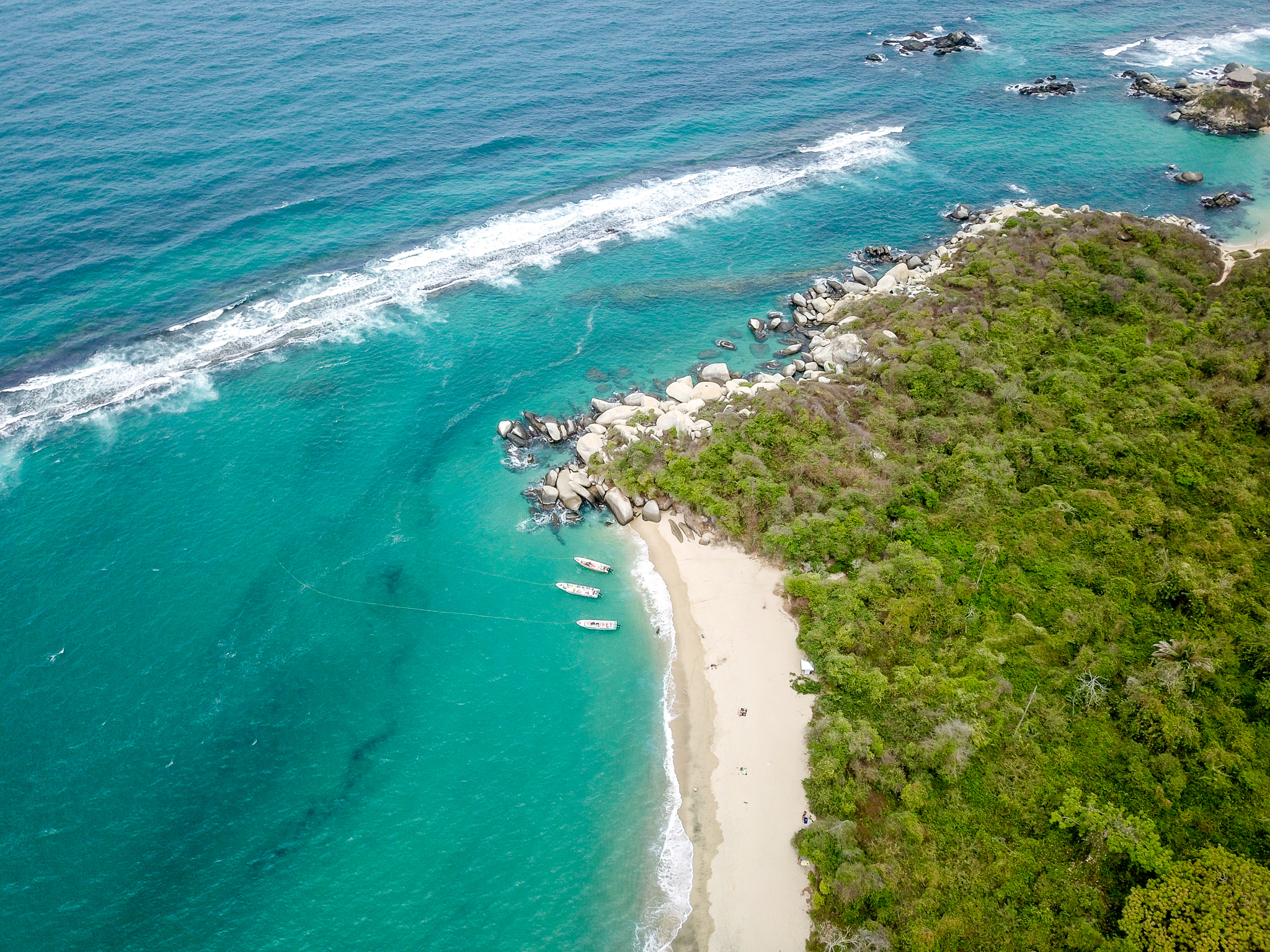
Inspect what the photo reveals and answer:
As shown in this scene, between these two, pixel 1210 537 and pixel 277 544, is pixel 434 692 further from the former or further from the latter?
pixel 1210 537

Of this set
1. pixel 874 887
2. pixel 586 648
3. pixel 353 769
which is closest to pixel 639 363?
pixel 586 648

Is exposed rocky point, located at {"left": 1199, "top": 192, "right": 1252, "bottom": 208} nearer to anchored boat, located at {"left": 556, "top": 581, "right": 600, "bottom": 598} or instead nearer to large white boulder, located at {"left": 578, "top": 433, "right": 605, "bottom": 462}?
large white boulder, located at {"left": 578, "top": 433, "right": 605, "bottom": 462}

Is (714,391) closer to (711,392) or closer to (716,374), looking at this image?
(711,392)

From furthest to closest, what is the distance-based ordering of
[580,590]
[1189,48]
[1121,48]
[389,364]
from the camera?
[1121,48] < [1189,48] < [389,364] < [580,590]

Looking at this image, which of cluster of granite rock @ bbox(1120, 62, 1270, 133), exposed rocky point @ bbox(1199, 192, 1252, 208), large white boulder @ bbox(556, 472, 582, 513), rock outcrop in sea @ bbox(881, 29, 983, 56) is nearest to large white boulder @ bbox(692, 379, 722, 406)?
large white boulder @ bbox(556, 472, 582, 513)

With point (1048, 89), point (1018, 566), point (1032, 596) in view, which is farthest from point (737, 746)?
point (1048, 89)

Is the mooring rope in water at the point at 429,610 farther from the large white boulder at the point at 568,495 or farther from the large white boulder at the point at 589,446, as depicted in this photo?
the large white boulder at the point at 589,446

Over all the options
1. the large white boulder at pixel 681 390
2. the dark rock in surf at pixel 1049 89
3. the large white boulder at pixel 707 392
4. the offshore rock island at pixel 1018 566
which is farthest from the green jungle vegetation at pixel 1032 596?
the dark rock in surf at pixel 1049 89
